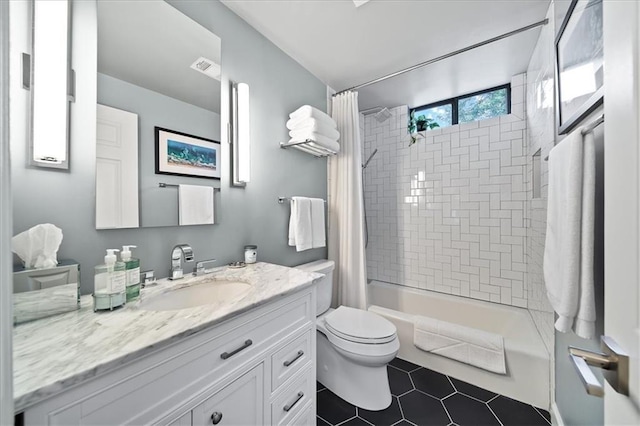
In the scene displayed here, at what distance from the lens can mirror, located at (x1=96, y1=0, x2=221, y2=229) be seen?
40.3 inches

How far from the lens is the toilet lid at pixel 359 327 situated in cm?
147

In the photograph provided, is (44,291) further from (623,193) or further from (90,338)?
(623,193)

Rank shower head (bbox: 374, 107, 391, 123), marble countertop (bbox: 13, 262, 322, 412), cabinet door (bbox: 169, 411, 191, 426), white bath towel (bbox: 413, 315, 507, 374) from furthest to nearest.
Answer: shower head (bbox: 374, 107, 391, 123)
white bath towel (bbox: 413, 315, 507, 374)
cabinet door (bbox: 169, 411, 191, 426)
marble countertop (bbox: 13, 262, 322, 412)

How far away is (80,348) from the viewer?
0.61 meters

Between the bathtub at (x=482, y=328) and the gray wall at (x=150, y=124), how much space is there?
5.89 feet

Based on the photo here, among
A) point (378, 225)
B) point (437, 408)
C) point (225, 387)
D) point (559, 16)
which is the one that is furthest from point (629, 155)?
point (378, 225)

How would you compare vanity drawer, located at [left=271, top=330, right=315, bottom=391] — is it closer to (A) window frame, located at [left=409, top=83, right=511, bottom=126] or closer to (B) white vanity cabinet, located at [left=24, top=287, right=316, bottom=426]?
(B) white vanity cabinet, located at [left=24, top=287, right=316, bottom=426]

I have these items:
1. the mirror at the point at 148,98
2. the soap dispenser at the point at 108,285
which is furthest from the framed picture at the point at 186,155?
the soap dispenser at the point at 108,285

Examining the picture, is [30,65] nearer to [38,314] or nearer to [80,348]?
[38,314]

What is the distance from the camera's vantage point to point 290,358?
1.10 m

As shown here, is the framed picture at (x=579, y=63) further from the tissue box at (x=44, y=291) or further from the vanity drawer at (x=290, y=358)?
the tissue box at (x=44, y=291)

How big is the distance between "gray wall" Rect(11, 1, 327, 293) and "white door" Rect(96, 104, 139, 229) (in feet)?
0.09

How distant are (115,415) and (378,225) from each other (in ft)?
8.86

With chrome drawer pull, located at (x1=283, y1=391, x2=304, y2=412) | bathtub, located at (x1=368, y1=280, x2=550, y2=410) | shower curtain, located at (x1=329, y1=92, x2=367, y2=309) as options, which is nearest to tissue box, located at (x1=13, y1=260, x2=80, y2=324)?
chrome drawer pull, located at (x1=283, y1=391, x2=304, y2=412)
